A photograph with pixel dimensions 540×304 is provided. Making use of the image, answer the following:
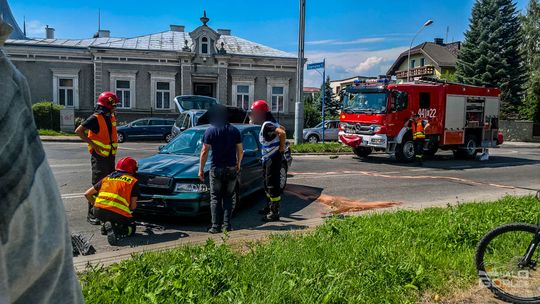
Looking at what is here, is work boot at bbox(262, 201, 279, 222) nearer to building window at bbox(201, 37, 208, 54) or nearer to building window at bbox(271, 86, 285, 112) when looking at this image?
building window at bbox(201, 37, 208, 54)

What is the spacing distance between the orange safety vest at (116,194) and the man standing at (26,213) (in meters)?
5.33

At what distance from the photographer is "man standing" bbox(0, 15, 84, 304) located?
731 millimetres

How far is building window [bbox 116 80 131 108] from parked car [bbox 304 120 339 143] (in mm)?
14031

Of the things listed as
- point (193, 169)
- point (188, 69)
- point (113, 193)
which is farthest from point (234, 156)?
point (188, 69)

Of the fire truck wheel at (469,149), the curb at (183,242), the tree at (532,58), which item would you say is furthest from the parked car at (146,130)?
the tree at (532,58)

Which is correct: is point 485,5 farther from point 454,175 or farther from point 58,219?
point 58,219

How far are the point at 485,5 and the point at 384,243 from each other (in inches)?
1591

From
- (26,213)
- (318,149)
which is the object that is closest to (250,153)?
(26,213)

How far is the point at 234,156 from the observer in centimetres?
684

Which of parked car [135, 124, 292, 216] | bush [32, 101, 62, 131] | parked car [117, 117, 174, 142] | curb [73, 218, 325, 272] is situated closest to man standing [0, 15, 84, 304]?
curb [73, 218, 325, 272]

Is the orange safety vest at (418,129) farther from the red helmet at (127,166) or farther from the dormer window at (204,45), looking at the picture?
the dormer window at (204,45)

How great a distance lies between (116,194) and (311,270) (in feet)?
10.5

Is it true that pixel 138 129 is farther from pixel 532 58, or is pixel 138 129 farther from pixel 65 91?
pixel 532 58

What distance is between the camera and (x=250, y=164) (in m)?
8.50
